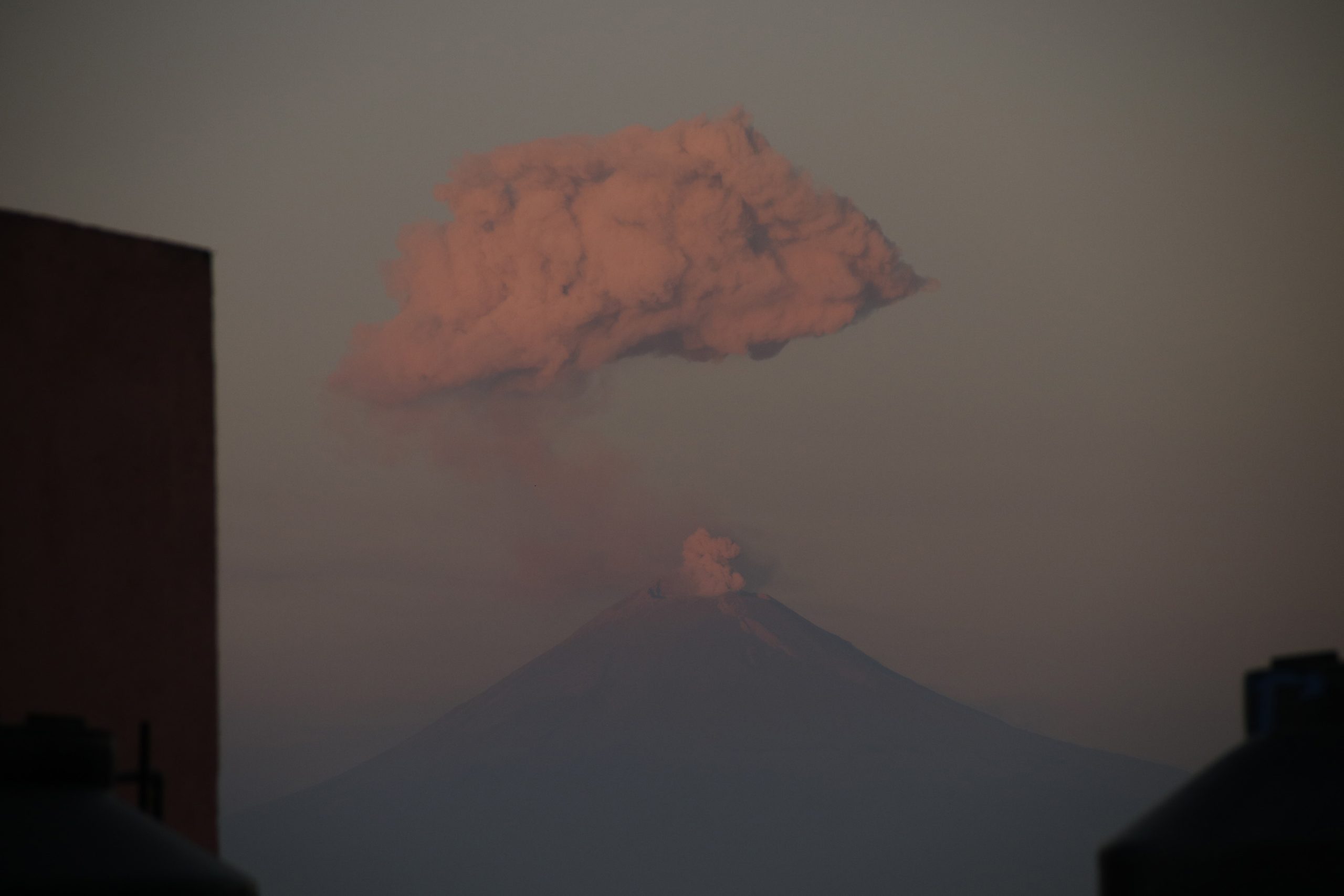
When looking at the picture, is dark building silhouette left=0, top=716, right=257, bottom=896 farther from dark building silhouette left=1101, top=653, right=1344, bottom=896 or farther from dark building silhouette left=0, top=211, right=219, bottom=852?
dark building silhouette left=1101, top=653, right=1344, bottom=896

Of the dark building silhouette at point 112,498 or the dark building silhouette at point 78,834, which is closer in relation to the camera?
the dark building silhouette at point 78,834

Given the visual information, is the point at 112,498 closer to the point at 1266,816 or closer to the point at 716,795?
the point at 1266,816

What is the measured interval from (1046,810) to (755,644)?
38456mm

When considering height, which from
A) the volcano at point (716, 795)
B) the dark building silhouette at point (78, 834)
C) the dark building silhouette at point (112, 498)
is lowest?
the volcano at point (716, 795)

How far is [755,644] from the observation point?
19438 cm

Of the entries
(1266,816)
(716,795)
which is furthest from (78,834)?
(716,795)

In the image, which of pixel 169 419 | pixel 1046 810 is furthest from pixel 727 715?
pixel 169 419

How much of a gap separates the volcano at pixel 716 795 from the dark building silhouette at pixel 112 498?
16223 cm

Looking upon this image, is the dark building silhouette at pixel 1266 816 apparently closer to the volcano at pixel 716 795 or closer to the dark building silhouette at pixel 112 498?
the dark building silhouette at pixel 112 498

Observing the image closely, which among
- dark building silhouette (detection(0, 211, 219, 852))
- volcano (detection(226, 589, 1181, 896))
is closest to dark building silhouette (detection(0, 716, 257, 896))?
dark building silhouette (detection(0, 211, 219, 852))

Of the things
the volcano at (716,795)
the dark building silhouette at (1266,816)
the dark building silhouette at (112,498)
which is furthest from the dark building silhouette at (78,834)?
the volcano at (716,795)

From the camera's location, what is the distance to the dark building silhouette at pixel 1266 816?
4895 millimetres

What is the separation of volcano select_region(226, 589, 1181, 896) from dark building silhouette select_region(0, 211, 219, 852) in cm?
16223

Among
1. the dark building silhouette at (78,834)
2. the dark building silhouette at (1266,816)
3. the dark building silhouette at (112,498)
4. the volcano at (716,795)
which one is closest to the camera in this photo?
the dark building silhouette at (1266,816)
